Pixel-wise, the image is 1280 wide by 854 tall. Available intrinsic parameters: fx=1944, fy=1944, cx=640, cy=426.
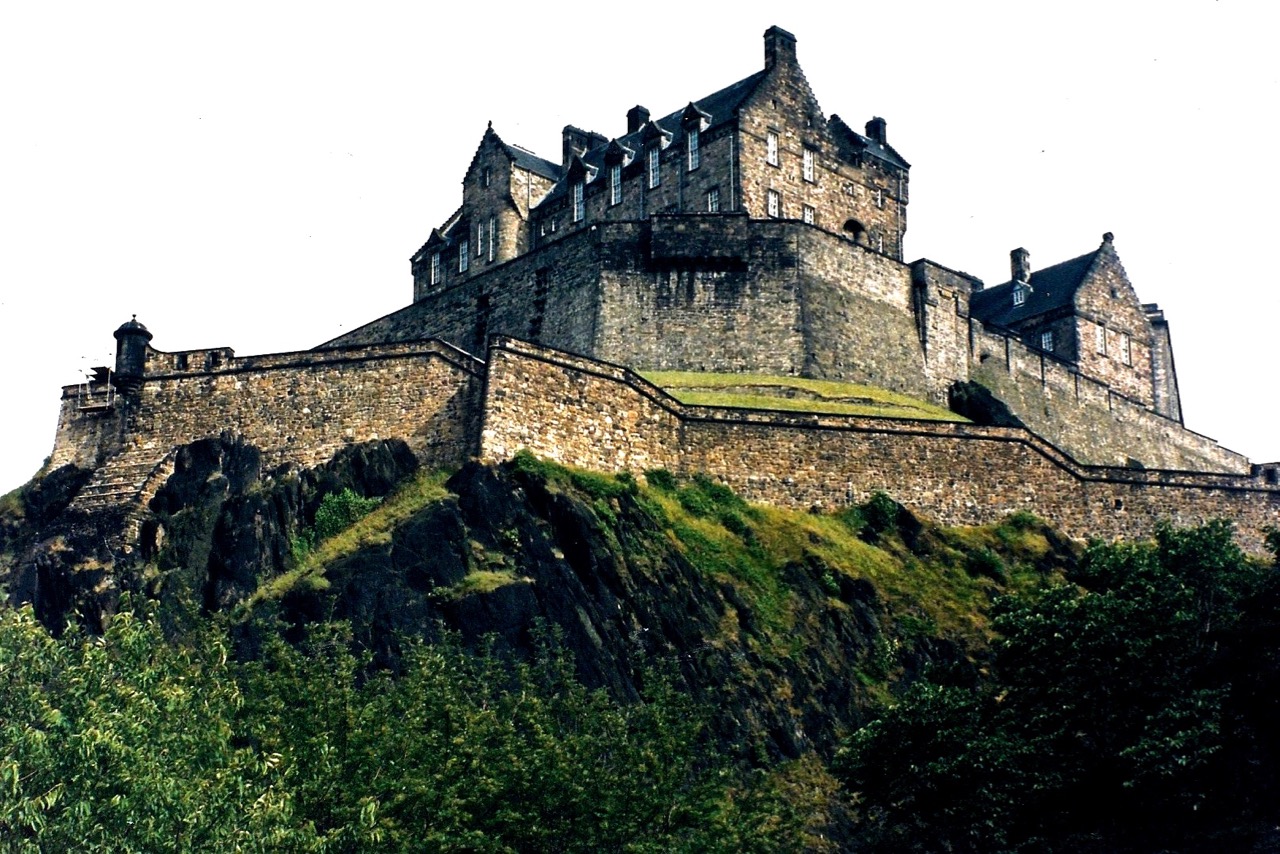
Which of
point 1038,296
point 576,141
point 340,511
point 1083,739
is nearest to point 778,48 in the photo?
point 576,141

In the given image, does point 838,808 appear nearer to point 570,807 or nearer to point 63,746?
point 570,807

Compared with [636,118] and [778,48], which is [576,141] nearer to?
[636,118]

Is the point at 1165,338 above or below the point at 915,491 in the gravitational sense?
above

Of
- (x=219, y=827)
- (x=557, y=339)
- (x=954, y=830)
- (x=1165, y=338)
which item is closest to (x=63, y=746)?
(x=219, y=827)

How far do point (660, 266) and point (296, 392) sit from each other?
51.6ft

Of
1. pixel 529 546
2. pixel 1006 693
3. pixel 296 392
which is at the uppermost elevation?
pixel 296 392

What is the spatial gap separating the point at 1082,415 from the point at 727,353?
60.7ft

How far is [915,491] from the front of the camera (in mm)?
58375

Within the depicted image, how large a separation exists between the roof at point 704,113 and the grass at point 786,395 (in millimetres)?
11314

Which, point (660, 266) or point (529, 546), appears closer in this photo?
point (529, 546)

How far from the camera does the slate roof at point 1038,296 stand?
81.8m

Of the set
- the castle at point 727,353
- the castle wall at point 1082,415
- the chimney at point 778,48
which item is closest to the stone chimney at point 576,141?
the castle at point 727,353

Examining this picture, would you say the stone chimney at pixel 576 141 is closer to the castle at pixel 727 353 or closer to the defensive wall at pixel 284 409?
the castle at pixel 727 353

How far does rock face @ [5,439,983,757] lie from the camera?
47.1m
